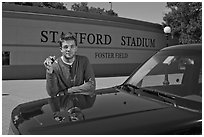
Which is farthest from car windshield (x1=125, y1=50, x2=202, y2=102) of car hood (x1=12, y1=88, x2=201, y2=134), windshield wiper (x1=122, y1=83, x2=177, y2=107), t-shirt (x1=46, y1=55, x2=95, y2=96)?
t-shirt (x1=46, y1=55, x2=95, y2=96)

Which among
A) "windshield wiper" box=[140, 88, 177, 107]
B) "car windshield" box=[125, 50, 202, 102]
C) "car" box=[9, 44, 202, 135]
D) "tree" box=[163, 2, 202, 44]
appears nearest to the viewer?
"car" box=[9, 44, 202, 135]

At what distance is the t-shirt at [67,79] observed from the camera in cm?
304

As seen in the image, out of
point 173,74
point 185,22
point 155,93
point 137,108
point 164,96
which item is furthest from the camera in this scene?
point 185,22

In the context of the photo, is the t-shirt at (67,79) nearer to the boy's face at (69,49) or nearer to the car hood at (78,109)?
the boy's face at (69,49)

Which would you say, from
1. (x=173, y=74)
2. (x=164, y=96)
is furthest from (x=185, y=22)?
(x=164, y=96)

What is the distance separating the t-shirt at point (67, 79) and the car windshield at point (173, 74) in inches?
23.8

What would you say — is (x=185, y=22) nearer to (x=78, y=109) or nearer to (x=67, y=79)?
(x=67, y=79)

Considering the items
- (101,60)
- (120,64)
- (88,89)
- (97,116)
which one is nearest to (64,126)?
(97,116)

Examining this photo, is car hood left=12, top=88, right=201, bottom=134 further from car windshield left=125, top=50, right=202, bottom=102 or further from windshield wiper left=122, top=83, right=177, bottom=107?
car windshield left=125, top=50, right=202, bottom=102

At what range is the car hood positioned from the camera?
1899mm

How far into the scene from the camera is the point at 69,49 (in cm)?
304

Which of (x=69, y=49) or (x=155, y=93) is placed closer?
(x=155, y=93)

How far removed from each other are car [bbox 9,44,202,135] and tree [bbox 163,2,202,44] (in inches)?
819

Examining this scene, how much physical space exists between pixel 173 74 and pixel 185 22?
76.2 ft
